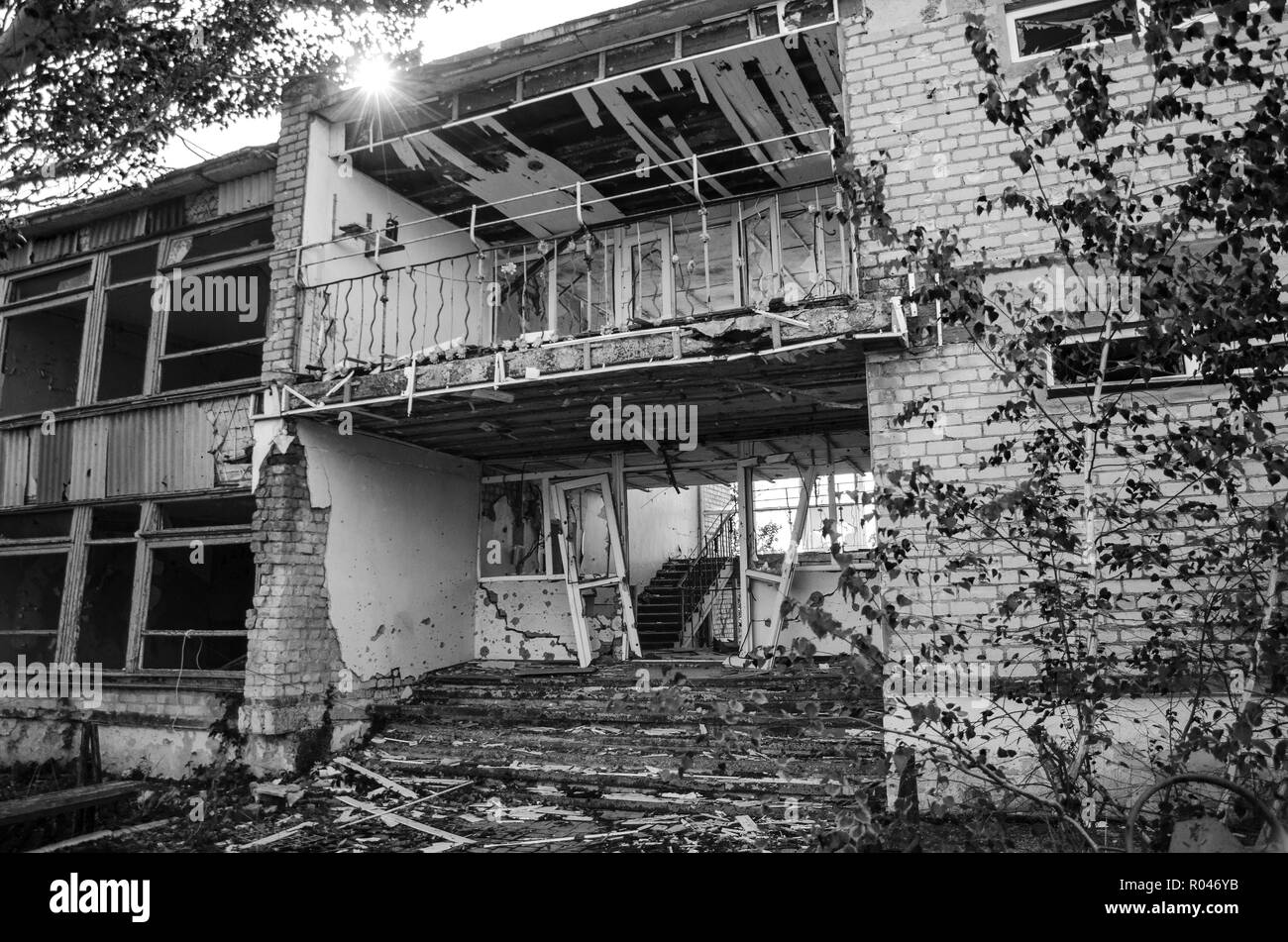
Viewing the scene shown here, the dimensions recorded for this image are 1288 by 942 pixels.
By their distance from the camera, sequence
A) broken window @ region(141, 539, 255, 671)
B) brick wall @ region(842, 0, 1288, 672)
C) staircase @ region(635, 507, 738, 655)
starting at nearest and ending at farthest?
1. brick wall @ region(842, 0, 1288, 672)
2. broken window @ region(141, 539, 255, 671)
3. staircase @ region(635, 507, 738, 655)

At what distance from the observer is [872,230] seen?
351 centimetres

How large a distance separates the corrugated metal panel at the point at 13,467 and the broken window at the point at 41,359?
367mm

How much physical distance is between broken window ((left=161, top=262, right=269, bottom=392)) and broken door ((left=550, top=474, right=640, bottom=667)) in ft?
11.5

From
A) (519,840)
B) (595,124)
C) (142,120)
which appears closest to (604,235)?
(595,124)

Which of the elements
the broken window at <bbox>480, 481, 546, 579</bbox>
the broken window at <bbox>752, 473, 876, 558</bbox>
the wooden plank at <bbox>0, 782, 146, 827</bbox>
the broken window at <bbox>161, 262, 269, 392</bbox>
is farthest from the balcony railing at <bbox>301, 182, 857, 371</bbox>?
the wooden plank at <bbox>0, 782, 146, 827</bbox>

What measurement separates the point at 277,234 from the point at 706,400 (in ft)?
14.4

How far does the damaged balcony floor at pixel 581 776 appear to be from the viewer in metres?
5.09

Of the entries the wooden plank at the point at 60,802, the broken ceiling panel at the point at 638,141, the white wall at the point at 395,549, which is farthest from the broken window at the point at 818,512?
the wooden plank at the point at 60,802

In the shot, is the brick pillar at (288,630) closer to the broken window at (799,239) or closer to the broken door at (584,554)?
the broken door at (584,554)

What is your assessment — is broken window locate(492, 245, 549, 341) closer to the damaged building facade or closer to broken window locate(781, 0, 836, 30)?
the damaged building facade

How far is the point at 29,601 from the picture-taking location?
9352 millimetres

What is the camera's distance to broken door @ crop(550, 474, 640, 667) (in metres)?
8.20

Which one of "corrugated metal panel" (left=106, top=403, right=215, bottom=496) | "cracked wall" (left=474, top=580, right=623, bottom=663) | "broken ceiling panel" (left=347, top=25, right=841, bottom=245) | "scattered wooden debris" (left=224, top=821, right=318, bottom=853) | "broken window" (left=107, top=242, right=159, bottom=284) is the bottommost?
"scattered wooden debris" (left=224, top=821, right=318, bottom=853)

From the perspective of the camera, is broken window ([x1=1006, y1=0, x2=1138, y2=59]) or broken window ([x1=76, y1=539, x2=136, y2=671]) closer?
broken window ([x1=1006, y1=0, x2=1138, y2=59])
